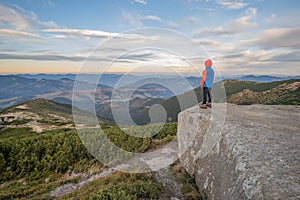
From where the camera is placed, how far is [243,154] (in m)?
6.13

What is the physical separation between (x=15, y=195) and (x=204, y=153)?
33.2ft

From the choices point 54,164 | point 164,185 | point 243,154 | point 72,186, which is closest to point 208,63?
point 243,154

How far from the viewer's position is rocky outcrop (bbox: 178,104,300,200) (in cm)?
495

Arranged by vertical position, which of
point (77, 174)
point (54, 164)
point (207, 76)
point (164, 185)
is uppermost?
point (207, 76)

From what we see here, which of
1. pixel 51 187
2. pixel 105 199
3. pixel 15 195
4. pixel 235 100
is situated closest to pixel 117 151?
pixel 51 187

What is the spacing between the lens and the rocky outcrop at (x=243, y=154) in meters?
4.95

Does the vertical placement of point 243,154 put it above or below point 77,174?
above

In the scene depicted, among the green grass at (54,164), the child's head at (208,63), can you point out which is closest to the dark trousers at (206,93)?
the child's head at (208,63)

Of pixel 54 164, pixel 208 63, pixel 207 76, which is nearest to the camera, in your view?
pixel 208 63

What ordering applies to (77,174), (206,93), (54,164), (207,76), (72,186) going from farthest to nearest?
(54,164), (77,174), (72,186), (206,93), (207,76)

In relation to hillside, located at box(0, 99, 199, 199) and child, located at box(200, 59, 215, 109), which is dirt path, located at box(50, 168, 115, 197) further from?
child, located at box(200, 59, 215, 109)

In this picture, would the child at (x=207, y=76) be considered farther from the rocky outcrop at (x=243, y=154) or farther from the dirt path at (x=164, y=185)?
the dirt path at (x=164, y=185)

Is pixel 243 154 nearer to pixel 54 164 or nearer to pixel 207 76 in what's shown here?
pixel 207 76

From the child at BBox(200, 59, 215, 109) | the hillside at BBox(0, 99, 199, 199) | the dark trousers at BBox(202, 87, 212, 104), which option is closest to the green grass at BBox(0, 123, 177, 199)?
the hillside at BBox(0, 99, 199, 199)
